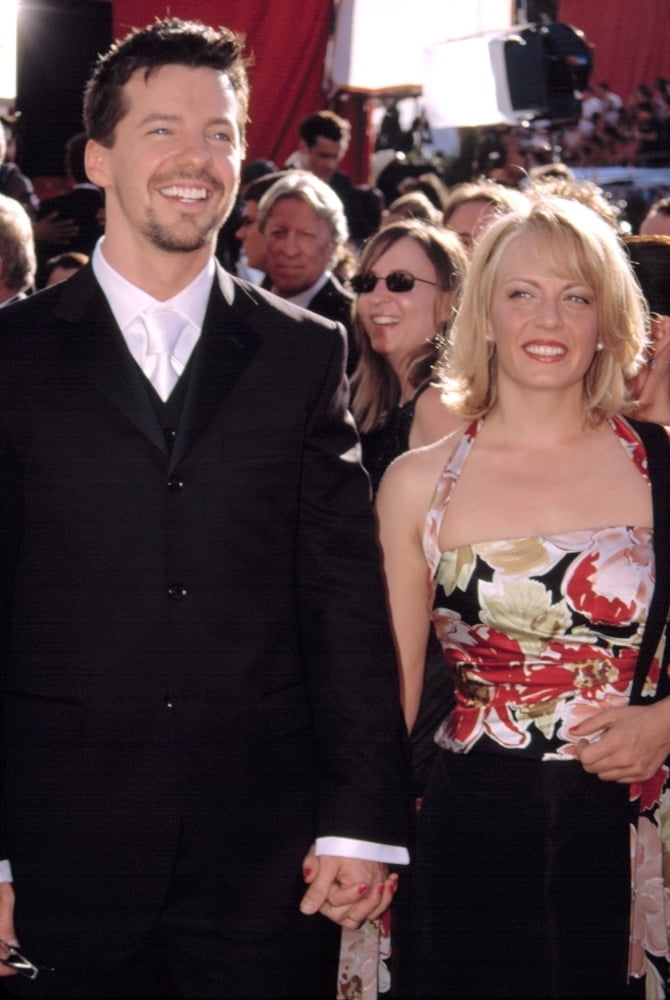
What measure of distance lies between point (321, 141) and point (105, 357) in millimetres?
6461

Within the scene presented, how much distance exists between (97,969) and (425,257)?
9.32 ft

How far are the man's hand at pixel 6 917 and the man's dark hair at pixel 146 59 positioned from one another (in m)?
1.34

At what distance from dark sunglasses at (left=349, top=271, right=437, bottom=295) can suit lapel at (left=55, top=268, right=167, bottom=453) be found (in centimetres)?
219

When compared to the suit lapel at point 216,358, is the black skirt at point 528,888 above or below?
below

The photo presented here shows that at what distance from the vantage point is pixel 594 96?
16.4 m

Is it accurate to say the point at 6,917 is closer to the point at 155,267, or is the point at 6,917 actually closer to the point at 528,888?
the point at 528,888

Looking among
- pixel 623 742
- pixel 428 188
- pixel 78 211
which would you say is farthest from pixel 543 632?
pixel 428 188

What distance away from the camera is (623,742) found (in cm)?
278

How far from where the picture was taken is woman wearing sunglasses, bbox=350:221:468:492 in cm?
467

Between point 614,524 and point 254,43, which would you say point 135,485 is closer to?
point 614,524

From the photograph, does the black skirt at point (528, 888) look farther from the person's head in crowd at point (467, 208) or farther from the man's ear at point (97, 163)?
the person's head in crowd at point (467, 208)

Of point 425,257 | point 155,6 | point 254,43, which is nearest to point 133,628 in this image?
point 425,257

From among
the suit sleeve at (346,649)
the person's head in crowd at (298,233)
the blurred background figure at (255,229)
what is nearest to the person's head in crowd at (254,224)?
the blurred background figure at (255,229)

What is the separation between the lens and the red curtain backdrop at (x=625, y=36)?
54.4 ft
